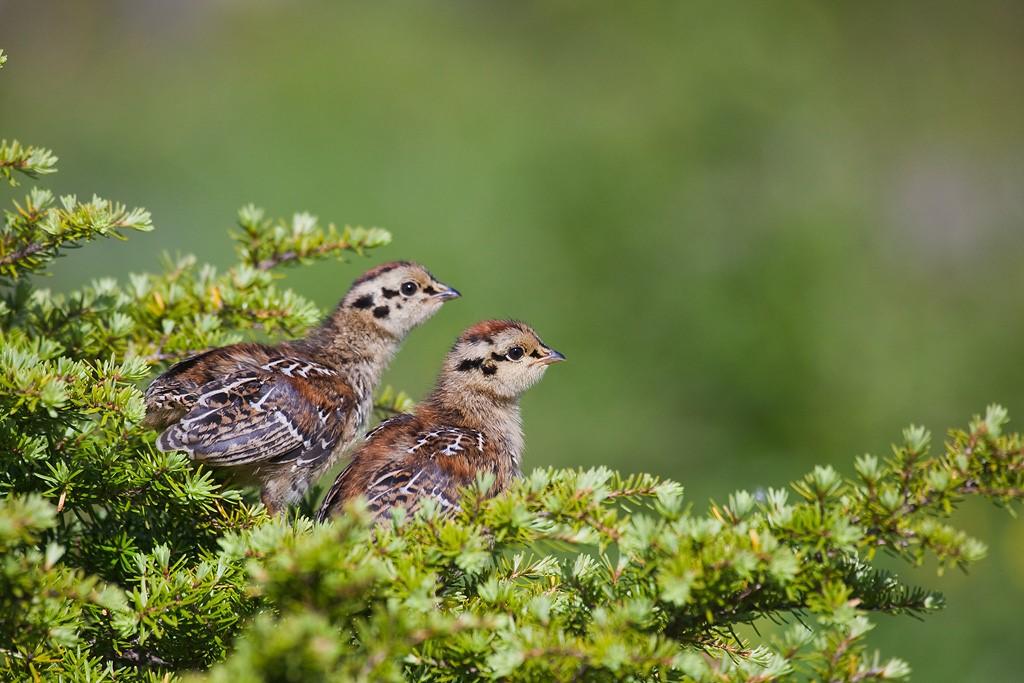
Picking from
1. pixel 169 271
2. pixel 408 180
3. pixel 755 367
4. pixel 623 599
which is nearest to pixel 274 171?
pixel 408 180

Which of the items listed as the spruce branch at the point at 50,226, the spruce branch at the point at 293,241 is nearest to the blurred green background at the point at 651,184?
the spruce branch at the point at 293,241

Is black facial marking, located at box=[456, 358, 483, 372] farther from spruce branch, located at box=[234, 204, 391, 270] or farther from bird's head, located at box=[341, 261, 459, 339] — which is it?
spruce branch, located at box=[234, 204, 391, 270]

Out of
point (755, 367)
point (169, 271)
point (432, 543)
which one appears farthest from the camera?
point (755, 367)

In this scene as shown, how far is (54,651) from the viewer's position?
2191mm

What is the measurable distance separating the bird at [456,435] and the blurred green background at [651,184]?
2.20 metres

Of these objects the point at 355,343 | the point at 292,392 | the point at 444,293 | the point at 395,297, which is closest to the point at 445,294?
the point at 444,293

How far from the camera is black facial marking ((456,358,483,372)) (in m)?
4.16

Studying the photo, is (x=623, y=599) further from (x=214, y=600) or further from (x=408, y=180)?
(x=408, y=180)

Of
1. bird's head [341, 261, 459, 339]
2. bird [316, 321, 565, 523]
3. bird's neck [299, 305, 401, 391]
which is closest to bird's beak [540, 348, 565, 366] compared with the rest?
bird [316, 321, 565, 523]

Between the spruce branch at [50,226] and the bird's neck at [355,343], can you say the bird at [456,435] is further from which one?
the spruce branch at [50,226]

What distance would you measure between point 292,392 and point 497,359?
0.78 metres

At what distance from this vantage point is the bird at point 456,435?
3271mm

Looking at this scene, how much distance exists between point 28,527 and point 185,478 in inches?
30.8

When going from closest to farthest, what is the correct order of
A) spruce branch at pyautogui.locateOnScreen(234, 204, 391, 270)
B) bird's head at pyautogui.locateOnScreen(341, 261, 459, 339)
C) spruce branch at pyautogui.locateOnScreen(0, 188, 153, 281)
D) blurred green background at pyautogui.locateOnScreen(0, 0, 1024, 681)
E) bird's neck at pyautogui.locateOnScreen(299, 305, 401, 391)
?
spruce branch at pyautogui.locateOnScreen(0, 188, 153, 281)
spruce branch at pyautogui.locateOnScreen(234, 204, 391, 270)
bird's neck at pyautogui.locateOnScreen(299, 305, 401, 391)
bird's head at pyautogui.locateOnScreen(341, 261, 459, 339)
blurred green background at pyautogui.locateOnScreen(0, 0, 1024, 681)
